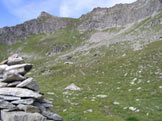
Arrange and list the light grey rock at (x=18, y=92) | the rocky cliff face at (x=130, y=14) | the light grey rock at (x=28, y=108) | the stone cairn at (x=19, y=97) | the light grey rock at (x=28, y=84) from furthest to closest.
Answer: the rocky cliff face at (x=130, y=14), the light grey rock at (x=28, y=84), the light grey rock at (x=18, y=92), the light grey rock at (x=28, y=108), the stone cairn at (x=19, y=97)

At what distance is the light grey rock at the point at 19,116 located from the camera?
35.3ft

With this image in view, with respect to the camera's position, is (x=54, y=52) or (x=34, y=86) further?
(x=54, y=52)

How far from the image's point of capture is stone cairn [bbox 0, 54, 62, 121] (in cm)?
1125

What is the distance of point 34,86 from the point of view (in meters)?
13.8

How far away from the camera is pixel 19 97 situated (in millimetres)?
12141

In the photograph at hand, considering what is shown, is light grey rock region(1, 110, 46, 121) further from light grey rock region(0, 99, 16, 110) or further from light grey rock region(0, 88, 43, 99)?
light grey rock region(0, 88, 43, 99)

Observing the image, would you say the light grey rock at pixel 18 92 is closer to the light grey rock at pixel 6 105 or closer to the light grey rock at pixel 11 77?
the light grey rock at pixel 6 105

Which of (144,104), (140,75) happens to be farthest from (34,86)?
(140,75)

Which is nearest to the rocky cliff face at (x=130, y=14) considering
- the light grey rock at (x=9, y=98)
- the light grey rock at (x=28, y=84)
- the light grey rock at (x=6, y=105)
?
the light grey rock at (x=28, y=84)

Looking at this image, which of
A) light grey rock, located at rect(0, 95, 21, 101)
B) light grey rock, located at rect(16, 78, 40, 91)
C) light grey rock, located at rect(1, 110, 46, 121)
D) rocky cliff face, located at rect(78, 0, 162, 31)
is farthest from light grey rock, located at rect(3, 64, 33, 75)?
rocky cliff face, located at rect(78, 0, 162, 31)

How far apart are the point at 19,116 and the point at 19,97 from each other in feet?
5.73

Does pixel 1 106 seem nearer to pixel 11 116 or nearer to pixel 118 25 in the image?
pixel 11 116

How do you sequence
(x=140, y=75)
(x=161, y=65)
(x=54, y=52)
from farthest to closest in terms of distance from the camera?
(x=54, y=52)
(x=161, y=65)
(x=140, y=75)

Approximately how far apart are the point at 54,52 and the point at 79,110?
477ft
